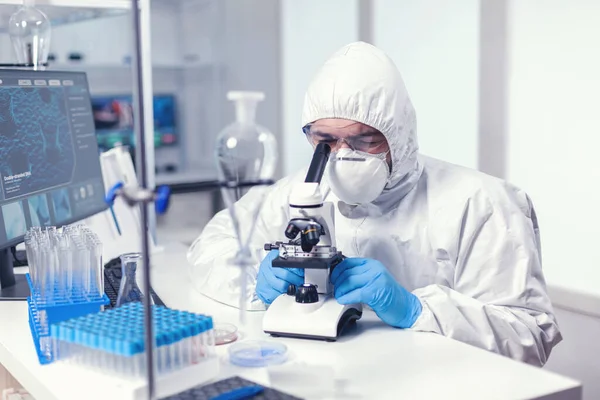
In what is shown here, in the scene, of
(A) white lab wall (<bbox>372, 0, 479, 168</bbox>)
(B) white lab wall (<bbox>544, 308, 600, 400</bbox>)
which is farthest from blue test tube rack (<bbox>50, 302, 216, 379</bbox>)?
(A) white lab wall (<bbox>372, 0, 479, 168</bbox>)

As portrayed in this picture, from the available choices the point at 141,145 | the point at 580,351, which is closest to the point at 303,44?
the point at 580,351

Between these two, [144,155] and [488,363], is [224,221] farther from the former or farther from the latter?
[144,155]

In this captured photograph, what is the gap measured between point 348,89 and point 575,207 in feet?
3.57

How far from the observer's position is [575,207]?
2.21 m

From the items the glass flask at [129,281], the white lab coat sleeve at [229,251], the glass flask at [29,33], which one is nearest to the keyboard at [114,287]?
the glass flask at [129,281]

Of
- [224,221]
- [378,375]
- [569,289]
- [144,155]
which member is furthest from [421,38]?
[144,155]

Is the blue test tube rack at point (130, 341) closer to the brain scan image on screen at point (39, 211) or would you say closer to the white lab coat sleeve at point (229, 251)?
the white lab coat sleeve at point (229, 251)

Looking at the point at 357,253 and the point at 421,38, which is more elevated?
the point at 421,38

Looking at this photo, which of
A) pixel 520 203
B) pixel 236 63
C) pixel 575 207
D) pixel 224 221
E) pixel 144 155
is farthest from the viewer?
pixel 236 63

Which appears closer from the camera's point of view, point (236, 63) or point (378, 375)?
point (378, 375)

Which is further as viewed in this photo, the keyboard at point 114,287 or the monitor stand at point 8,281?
the monitor stand at point 8,281

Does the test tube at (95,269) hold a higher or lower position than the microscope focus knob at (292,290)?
higher

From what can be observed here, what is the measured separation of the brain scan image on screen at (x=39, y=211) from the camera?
5.38 ft

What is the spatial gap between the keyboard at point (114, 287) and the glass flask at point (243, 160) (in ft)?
1.32
